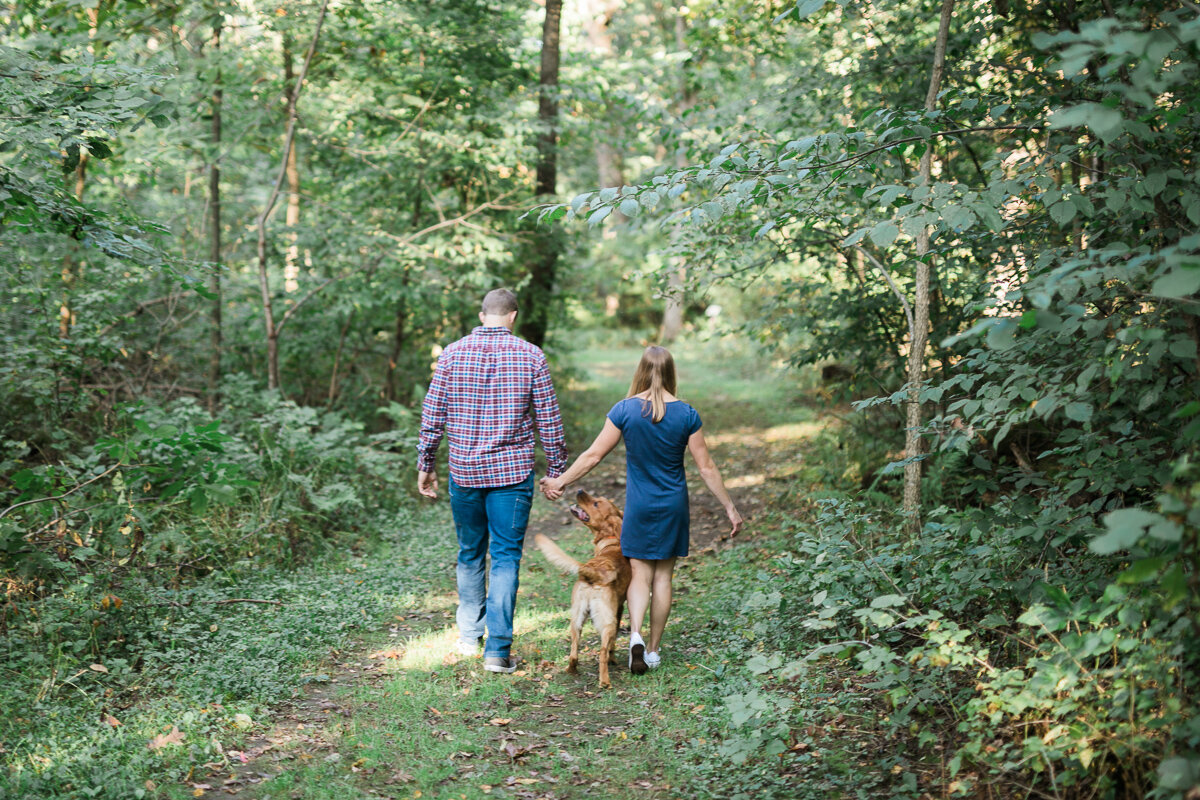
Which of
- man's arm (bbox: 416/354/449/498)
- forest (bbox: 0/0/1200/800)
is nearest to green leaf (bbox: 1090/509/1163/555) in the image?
forest (bbox: 0/0/1200/800)

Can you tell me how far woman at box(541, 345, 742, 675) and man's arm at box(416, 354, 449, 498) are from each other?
2.56 feet

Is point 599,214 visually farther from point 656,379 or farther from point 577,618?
point 577,618

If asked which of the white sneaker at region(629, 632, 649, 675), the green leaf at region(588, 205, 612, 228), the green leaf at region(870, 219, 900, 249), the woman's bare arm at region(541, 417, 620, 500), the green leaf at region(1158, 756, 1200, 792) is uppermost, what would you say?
the green leaf at region(588, 205, 612, 228)

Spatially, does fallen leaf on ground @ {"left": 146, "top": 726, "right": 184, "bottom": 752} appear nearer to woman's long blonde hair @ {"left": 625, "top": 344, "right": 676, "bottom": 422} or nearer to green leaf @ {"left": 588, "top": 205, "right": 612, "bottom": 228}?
woman's long blonde hair @ {"left": 625, "top": 344, "right": 676, "bottom": 422}

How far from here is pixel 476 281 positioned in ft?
32.2

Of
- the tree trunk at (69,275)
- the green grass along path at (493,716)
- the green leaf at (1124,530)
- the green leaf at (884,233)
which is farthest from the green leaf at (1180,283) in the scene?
the tree trunk at (69,275)

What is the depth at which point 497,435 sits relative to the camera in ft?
16.6

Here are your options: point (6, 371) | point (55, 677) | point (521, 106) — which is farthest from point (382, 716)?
point (521, 106)

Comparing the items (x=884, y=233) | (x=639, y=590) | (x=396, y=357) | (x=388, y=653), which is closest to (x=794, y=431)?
(x=396, y=357)

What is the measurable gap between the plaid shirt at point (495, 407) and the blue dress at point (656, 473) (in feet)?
1.46

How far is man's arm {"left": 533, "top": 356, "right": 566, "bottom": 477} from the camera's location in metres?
5.14

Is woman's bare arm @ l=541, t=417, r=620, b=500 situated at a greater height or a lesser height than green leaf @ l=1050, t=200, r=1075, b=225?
lesser

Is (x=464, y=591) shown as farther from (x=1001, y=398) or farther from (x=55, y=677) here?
(x=1001, y=398)

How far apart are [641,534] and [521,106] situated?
7.10 meters
